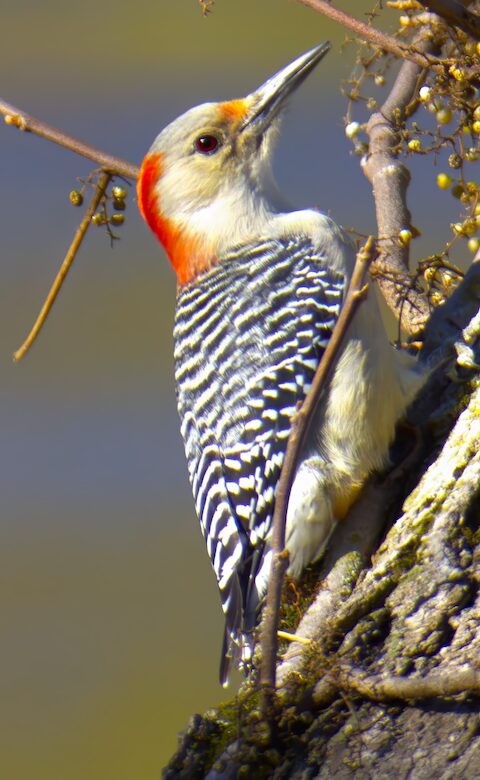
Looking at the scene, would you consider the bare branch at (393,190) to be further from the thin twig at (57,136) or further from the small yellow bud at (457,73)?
the thin twig at (57,136)

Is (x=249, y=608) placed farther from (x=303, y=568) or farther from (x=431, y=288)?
(x=431, y=288)

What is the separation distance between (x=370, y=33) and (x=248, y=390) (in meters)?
1.04

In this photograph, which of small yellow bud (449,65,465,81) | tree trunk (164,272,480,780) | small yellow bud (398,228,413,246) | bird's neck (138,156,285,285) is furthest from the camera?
bird's neck (138,156,285,285)

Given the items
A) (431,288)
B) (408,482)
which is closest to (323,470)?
(408,482)

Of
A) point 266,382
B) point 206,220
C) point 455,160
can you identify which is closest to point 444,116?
point 455,160

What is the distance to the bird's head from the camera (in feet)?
12.1

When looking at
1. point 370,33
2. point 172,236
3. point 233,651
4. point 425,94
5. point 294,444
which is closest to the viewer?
point 294,444

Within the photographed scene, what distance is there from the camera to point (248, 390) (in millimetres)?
2928

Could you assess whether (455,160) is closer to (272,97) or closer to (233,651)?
(272,97)

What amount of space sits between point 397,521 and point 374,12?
5.05ft

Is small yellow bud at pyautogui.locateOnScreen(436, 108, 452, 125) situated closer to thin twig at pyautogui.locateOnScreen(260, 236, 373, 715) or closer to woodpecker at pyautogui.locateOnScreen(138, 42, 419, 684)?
woodpecker at pyautogui.locateOnScreen(138, 42, 419, 684)

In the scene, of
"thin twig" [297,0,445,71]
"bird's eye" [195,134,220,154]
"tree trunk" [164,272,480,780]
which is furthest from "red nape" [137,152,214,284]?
"tree trunk" [164,272,480,780]

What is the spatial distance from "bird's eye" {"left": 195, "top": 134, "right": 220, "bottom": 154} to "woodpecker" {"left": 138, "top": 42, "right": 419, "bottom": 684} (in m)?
0.09

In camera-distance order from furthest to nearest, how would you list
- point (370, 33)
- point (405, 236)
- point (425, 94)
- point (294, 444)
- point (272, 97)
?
1. point (272, 97)
2. point (405, 236)
3. point (425, 94)
4. point (370, 33)
5. point (294, 444)
